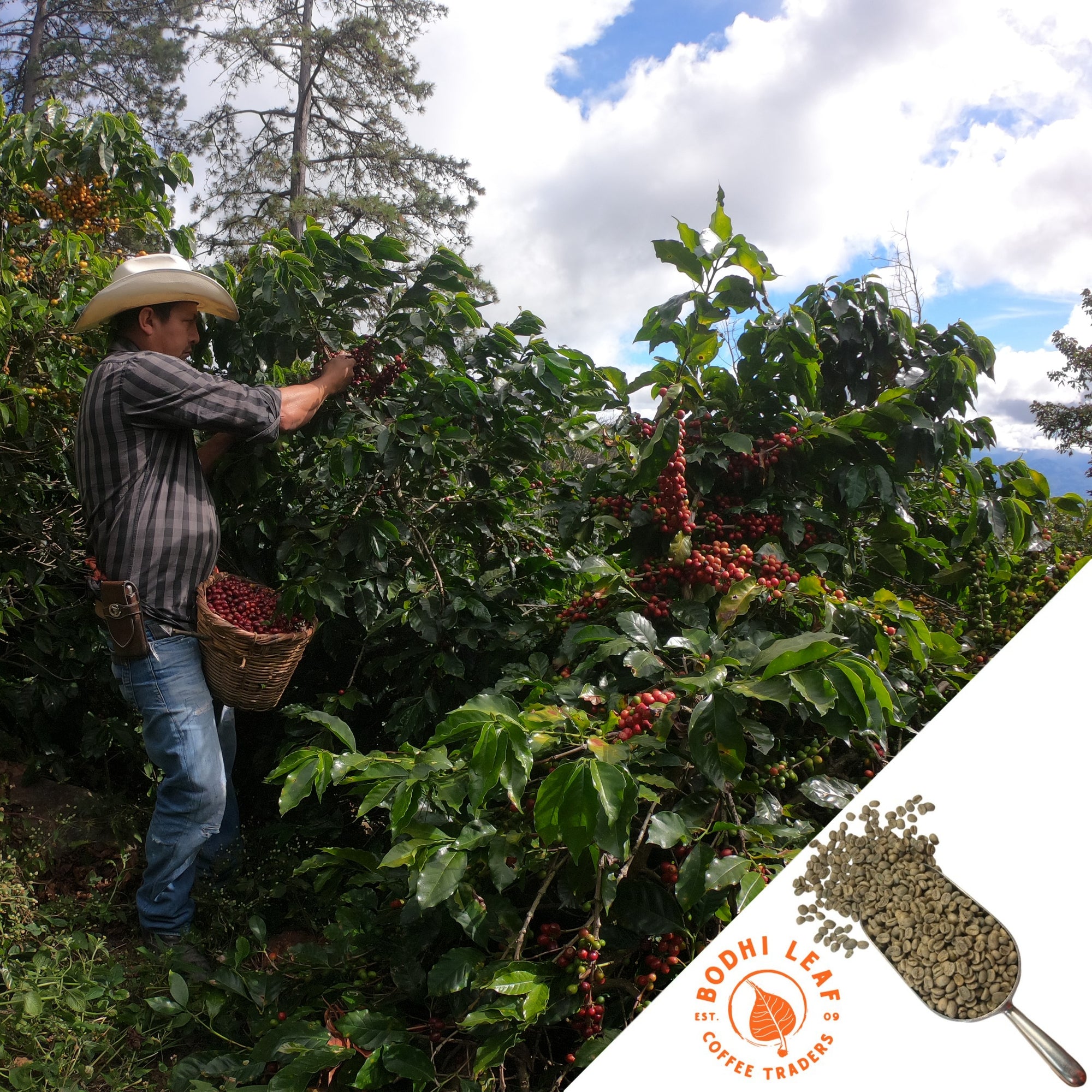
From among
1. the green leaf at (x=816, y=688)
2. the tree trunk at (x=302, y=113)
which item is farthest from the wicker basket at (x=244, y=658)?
the tree trunk at (x=302, y=113)

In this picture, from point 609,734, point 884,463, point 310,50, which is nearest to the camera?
point 609,734

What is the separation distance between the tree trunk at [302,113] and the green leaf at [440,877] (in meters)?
12.5

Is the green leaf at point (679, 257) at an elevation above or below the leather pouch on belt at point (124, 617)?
above

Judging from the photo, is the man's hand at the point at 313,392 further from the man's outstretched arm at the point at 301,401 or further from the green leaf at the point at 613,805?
the green leaf at the point at 613,805

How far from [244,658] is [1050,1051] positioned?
204 centimetres

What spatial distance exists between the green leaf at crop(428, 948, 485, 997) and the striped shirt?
55.5 inches

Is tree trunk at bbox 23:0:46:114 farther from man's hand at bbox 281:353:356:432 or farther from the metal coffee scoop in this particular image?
the metal coffee scoop

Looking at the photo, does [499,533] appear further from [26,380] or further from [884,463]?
[26,380]

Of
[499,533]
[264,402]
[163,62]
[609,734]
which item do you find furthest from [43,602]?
[163,62]

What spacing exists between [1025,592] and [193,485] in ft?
7.63

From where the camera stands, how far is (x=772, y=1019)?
99 centimetres

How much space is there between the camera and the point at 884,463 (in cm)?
217

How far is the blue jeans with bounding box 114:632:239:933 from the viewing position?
2.40m

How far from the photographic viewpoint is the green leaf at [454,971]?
1.41 m
